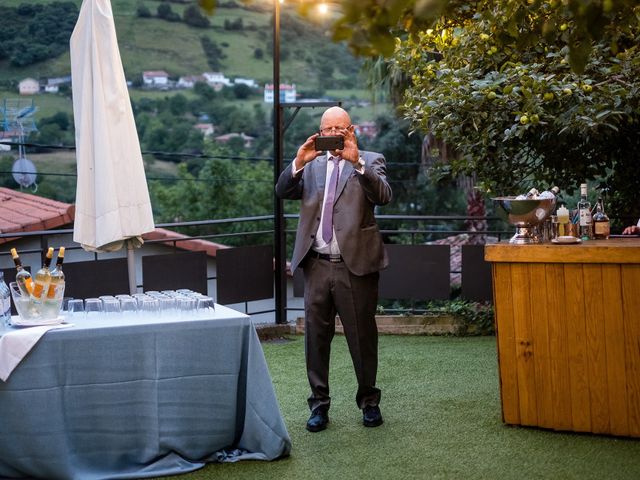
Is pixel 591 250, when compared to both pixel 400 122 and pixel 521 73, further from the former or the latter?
pixel 400 122

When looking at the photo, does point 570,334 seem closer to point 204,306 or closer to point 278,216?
point 204,306

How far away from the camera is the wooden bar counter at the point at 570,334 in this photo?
4484mm

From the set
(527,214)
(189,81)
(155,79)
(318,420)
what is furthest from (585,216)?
(189,81)

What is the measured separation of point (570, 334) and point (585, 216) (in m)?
0.72

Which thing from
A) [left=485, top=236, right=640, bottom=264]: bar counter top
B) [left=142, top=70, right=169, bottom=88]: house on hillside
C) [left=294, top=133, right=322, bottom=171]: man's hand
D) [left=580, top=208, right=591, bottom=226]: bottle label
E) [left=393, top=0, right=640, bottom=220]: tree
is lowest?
[left=485, top=236, right=640, bottom=264]: bar counter top

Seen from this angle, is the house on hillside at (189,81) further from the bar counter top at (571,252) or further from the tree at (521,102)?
the bar counter top at (571,252)

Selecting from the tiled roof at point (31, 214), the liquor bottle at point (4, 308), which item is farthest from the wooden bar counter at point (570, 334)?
the tiled roof at point (31, 214)

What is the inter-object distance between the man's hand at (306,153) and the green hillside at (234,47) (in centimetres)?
2753

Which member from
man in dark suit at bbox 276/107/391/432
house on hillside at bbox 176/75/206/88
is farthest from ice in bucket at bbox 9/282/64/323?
house on hillside at bbox 176/75/206/88

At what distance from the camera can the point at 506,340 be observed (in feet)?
15.5

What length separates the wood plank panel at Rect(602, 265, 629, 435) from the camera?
449cm

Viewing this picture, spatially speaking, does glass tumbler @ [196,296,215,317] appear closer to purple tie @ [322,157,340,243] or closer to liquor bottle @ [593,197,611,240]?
purple tie @ [322,157,340,243]

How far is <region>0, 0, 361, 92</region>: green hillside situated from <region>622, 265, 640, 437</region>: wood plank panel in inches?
1116

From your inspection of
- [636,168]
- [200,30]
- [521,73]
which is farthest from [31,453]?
[200,30]
